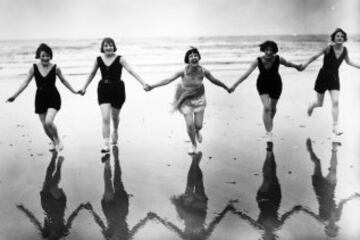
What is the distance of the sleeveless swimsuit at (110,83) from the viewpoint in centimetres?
687

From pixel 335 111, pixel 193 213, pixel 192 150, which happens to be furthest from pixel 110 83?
pixel 335 111

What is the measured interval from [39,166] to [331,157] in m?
4.57

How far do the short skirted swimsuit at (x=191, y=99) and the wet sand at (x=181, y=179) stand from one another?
2.37 feet

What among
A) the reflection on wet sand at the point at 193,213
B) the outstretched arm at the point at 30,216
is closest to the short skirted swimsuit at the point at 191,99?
the reflection on wet sand at the point at 193,213

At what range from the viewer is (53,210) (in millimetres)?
4418

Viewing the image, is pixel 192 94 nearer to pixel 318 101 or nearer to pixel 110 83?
pixel 110 83

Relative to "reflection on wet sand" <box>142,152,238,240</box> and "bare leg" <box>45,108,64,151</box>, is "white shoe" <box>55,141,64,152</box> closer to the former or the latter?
"bare leg" <box>45,108,64,151</box>

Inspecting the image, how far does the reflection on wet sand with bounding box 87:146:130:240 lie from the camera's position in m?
3.88

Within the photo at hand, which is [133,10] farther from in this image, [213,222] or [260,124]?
[213,222]

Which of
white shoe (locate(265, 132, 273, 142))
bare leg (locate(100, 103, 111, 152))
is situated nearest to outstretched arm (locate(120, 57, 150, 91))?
bare leg (locate(100, 103, 111, 152))

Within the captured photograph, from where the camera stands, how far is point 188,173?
5664 millimetres

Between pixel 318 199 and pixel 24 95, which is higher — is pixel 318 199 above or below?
below

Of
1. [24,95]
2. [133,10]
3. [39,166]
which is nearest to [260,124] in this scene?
[39,166]

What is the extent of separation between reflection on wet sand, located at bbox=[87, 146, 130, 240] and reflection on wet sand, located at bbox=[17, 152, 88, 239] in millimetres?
307
